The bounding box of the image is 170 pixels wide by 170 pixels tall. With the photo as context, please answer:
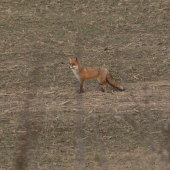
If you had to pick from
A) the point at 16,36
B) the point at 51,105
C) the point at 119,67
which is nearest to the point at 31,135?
the point at 51,105

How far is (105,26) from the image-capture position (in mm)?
13461

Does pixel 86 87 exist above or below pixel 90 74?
below

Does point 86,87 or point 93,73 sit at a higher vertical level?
point 93,73

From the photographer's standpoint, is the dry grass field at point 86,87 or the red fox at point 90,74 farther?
the red fox at point 90,74

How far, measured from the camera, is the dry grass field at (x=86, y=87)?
6.50m

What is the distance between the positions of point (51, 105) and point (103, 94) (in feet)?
3.86

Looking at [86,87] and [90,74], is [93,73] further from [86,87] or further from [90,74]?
[86,87]

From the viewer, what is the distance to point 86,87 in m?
9.38

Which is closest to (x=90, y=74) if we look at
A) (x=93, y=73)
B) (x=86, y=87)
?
(x=93, y=73)

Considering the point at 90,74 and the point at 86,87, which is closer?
the point at 90,74

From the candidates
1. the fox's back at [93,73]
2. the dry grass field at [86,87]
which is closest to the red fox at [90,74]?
the fox's back at [93,73]

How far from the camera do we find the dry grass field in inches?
256

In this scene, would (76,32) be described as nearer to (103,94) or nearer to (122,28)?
(122,28)

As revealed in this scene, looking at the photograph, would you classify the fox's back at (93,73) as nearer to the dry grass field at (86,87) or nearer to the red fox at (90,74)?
the red fox at (90,74)
